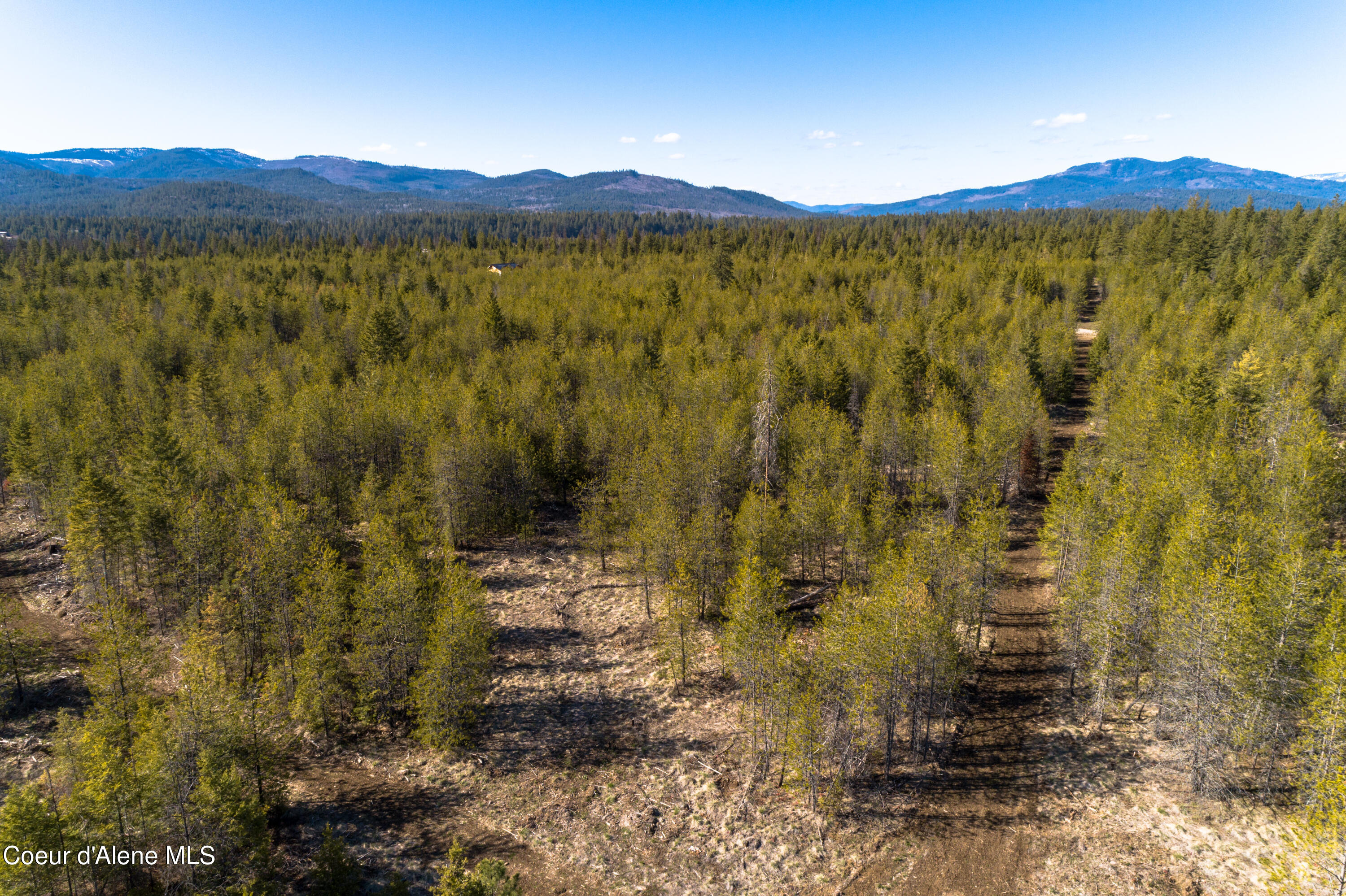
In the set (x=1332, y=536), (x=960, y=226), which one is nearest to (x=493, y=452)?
(x=1332, y=536)

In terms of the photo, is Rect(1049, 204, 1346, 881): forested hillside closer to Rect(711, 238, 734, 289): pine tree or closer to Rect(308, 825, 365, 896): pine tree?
Rect(308, 825, 365, 896): pine tree

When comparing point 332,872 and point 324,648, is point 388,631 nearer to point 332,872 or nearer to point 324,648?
point 324,648

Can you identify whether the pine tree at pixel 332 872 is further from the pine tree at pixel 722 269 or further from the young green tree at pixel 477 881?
the pine tree at pixel 722 269

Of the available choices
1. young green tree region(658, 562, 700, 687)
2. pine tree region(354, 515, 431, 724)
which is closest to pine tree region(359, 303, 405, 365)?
pine tree region(354, 515, 431, 724)

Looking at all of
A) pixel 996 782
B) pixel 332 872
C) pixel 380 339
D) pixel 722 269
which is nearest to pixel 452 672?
pixel 332 872

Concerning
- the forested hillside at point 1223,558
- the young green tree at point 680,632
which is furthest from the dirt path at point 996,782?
the young green tree at point 680,632

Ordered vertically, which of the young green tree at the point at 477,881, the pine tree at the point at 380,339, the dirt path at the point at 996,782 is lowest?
the dirt path at the point at 996,782
